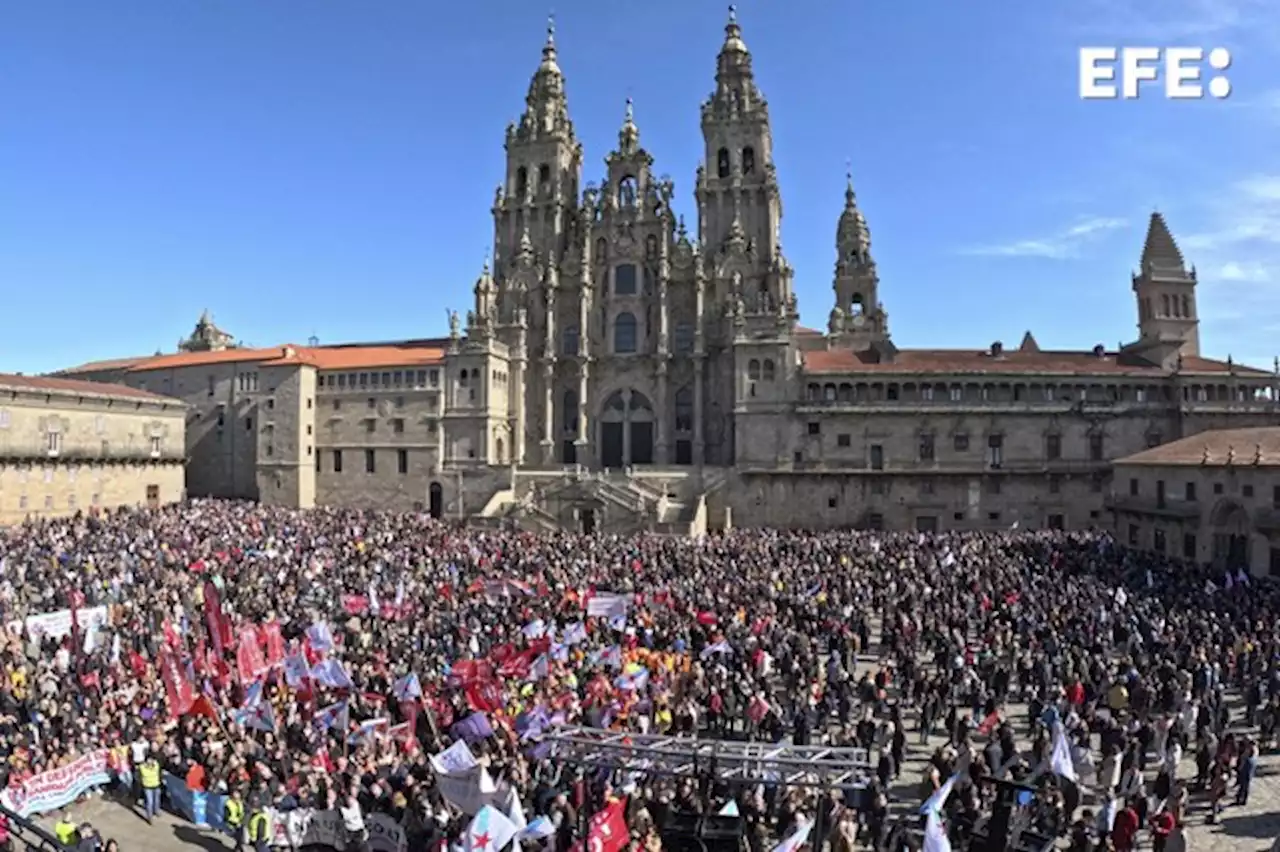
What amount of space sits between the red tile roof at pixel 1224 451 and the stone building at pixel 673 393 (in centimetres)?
1041

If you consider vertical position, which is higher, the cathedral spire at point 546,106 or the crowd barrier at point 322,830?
the cathedral spire at point 546,106

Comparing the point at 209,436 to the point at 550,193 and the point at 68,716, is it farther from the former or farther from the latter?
the point at 68,716

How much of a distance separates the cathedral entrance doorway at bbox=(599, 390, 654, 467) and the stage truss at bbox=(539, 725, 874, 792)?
49.6 m

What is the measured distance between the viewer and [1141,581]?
3319 cm

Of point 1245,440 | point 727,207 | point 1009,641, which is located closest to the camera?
point 1009,641

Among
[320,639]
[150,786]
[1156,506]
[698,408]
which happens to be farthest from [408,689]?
[698,408]

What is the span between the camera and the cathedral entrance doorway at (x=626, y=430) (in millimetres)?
63438

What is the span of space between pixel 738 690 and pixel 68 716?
556 inches

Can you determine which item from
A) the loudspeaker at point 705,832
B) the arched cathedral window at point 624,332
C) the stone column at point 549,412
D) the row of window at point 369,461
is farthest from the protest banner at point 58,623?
the arched cathedral window at point 624,332

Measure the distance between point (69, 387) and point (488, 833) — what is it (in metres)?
54.4

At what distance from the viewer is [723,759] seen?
41.4ft

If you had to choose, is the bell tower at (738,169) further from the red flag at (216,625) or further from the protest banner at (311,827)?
the protest banner at (311,827)

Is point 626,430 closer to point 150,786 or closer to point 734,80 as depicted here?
point 734,80

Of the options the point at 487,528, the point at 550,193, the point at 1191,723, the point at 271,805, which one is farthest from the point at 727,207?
the point at 271,805
